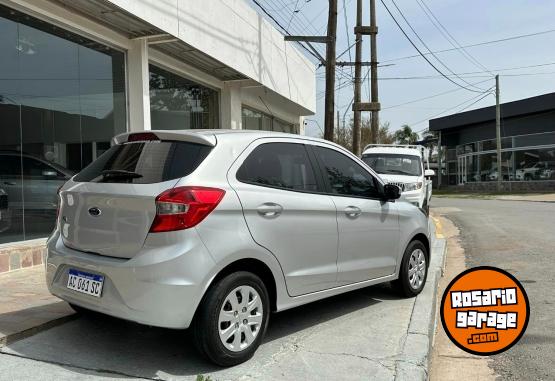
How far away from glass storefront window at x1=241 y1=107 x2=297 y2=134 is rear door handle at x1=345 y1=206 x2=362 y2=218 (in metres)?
10.3

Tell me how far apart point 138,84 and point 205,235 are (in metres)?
6.45

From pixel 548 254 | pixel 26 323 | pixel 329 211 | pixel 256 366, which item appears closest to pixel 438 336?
pixel 329 211

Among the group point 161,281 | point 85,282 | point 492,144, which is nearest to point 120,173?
point 85,282

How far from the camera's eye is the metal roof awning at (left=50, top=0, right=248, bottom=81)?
7.91m

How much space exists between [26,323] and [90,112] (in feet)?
15.8

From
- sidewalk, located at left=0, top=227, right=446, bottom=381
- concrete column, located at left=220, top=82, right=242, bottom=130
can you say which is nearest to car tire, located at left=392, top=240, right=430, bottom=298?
sidewalk, located at left=0, top=227, right=446, bottom=381

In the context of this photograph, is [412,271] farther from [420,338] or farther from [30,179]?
[30,179]

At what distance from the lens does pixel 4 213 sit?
7.09 m

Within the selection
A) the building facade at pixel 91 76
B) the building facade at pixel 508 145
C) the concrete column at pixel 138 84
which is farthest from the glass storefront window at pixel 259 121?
the building facade at pixel 508 145

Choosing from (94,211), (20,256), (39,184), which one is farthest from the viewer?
(39,184)

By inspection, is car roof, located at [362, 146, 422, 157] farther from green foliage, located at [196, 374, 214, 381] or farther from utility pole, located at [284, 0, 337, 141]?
green foliage, located at [196, 374, 214, 381]

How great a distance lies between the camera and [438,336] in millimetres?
5273

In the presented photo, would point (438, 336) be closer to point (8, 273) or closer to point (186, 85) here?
point (8, 273)

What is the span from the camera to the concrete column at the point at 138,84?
31.0 feet
